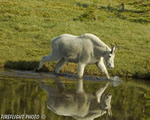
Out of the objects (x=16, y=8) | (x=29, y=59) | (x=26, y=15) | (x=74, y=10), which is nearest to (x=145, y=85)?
(x=29, y=59)

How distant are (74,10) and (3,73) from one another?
2342cm

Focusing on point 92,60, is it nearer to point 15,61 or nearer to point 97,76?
point 97,76

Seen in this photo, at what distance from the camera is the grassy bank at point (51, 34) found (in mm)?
20109

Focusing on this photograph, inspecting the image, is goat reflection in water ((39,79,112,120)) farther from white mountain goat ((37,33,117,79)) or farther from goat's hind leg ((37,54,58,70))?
goat's hind leg ((37,54,58,70))

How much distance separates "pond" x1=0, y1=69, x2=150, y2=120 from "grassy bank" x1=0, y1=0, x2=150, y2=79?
1.74 m

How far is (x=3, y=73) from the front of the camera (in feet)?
57.6

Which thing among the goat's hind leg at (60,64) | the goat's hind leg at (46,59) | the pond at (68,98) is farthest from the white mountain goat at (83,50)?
the pond at (68,98)

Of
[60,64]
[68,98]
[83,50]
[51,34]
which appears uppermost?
[83,50]

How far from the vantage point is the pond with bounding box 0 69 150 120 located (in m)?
11.2

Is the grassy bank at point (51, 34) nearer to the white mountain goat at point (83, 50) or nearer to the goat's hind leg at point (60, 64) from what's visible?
the goat's hind leg at point (60, 64)

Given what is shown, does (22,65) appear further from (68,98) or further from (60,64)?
(68,98)

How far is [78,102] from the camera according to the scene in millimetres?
12945

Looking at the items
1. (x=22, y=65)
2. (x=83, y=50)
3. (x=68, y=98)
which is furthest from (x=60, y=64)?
(x=68, y=98)

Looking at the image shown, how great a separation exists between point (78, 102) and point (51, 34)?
14164 millimetres
